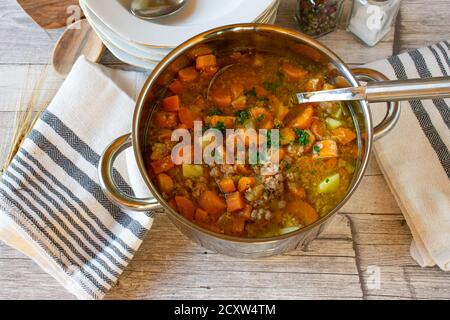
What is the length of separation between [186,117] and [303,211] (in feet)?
1.43

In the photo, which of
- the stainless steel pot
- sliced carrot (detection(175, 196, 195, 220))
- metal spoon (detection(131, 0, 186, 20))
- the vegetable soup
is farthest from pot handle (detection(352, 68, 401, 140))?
metal spoon (detection(131, 0, 186, 20))

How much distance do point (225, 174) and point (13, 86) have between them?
881 mm

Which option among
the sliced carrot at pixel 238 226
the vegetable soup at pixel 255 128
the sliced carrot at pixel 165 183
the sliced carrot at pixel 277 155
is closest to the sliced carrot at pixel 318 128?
the vegetable soup at pixel 255 128

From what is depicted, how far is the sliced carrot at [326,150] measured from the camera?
152 cm

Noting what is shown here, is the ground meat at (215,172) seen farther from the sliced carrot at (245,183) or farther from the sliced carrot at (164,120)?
the sliced carrot at (164,120)

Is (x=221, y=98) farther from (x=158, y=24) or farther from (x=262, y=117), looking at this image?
(x=158, y=24)

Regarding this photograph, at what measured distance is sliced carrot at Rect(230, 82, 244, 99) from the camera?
1.60 m

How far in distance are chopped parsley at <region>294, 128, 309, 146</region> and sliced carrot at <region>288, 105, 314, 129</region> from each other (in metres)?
0.02

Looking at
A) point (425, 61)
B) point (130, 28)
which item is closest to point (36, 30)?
point (130, 28)

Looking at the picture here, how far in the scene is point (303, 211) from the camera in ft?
4.76

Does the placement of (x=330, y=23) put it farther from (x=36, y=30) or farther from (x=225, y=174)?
(x=36, y=30)

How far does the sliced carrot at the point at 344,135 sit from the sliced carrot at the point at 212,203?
1.24 ft

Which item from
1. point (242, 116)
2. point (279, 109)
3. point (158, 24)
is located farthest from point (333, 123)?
point (158, 24)

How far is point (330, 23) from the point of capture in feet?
6.10
